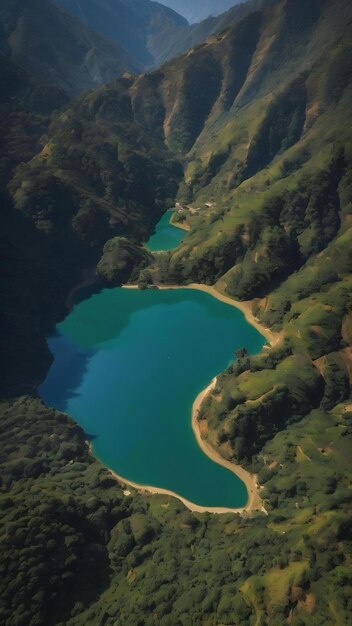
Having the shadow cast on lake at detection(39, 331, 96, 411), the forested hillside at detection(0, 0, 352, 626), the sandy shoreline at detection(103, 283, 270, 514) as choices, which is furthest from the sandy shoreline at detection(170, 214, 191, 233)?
the sandy shoreline at detection(103, 283, 270, 514)

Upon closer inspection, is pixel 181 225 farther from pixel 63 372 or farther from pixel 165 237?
pixel 63 372

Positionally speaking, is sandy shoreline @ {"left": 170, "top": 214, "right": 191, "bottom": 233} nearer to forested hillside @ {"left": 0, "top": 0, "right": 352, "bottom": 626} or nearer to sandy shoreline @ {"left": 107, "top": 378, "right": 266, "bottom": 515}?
forested hillside @ {"left": 0, "top": 0, "right": 352, "bottom": 626}

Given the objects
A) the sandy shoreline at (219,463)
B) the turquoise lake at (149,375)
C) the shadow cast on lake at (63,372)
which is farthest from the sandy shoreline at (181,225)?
the sandy shoreline at (219,463)

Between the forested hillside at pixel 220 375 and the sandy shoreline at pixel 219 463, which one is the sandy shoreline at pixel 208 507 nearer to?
the sandy shoreline at pixel 219 463

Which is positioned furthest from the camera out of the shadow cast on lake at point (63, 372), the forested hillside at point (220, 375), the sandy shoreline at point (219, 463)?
the shadow cast on lake at point (63, 372)

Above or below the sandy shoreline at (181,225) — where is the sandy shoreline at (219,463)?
below

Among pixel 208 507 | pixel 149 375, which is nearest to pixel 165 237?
pixel 149 375

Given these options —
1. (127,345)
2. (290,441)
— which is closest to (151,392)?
(127,345)
